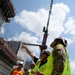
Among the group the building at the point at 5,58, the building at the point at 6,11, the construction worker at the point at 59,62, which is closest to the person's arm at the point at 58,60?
the construction worker at the point at 59,62

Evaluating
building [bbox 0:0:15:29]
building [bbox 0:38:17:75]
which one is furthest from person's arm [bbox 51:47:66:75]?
building [bbox 0:0:15:29]

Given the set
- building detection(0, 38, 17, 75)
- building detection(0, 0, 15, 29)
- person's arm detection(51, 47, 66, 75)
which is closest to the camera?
person's arm detection(51, 47, 66, 75)

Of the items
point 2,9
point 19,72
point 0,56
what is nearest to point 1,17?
point 2,9

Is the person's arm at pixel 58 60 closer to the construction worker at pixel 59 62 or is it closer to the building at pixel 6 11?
the construction worker at pixel 59 62

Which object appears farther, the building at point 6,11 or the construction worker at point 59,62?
the building at point 6,11

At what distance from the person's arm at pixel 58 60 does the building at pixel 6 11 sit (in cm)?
1238

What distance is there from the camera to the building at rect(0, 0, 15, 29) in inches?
648

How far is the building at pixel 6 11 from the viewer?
54.0 feet

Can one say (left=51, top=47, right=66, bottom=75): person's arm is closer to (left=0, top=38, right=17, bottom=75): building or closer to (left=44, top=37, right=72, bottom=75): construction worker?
(left=44, top=37, right=72, bottom=75): construction worker

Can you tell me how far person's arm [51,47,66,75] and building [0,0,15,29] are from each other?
12.4 meters

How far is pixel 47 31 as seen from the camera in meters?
15.5

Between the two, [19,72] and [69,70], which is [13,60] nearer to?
[19,72]

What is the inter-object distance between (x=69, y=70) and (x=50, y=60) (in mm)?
352

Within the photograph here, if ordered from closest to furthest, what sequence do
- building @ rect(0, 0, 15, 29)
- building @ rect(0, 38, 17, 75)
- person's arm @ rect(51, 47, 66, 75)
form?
person's arm @ rect(51, 47, 66, 75) < building @ rect(0, 38, 17, 75) < building @ rect(0, 0, 15, 29)
